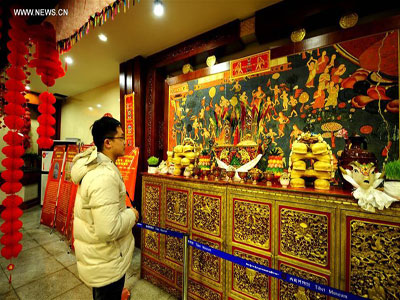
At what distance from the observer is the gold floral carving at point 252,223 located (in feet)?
5.32

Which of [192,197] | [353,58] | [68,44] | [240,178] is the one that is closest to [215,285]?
[192,197]

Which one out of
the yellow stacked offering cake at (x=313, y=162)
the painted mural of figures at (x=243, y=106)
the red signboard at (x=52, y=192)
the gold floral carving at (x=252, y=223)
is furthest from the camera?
the red signboard at (x=52, y=192)

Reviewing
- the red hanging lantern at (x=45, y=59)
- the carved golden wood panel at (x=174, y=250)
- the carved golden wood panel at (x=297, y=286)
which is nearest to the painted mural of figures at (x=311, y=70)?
the carved golden wood panel at (x=297, y=286)

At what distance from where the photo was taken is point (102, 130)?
4.29 ft

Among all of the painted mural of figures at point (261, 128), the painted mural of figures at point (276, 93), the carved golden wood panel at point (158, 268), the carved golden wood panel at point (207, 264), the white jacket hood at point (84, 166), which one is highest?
the painted mural of figures at point (276, 93)

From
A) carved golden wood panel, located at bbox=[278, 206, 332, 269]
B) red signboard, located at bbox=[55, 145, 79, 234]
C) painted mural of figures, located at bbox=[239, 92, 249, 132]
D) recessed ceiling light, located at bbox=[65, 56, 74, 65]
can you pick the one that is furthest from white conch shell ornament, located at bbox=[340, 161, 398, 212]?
recessed ceiling light, located at bbox=[65, 56, 74, 65]

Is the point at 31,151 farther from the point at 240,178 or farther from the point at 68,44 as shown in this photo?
the point at 240,178

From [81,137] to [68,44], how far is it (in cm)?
418

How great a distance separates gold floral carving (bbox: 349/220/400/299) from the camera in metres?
1.15

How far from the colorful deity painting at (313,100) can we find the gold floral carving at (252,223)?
2.68 ft

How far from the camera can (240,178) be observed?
199 centimetres

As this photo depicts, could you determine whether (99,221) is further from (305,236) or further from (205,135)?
(205,135)

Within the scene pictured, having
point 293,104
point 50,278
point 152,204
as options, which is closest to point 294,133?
point 293,104

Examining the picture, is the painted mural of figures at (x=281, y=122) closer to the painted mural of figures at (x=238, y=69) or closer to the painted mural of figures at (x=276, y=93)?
the painted mural of figures at (x=276, y=93)
